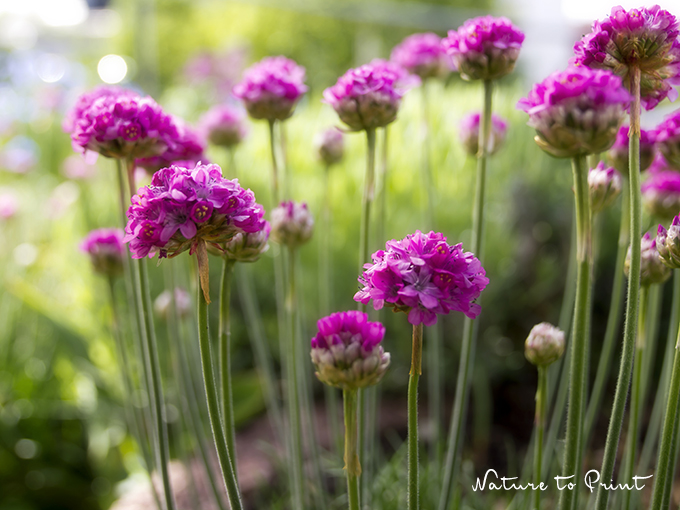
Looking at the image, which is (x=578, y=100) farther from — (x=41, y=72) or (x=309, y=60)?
(x=309, y=60)

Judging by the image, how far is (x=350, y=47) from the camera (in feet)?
36.9

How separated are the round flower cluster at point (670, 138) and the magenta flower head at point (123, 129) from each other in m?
0.73

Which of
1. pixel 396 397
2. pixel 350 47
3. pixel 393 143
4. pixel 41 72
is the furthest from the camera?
pixel 350 47

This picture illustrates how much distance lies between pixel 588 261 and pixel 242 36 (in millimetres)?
12099

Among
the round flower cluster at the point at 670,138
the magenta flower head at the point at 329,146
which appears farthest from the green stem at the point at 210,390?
the magenta flower head at the point at 329,146

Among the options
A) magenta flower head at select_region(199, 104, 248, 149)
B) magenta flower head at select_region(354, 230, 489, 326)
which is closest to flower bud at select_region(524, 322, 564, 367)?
magenta flower head at select_region(354, 230, 489, 326)

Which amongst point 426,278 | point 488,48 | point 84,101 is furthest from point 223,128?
point 426,278

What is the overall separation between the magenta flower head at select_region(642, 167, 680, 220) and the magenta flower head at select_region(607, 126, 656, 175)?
8 cm

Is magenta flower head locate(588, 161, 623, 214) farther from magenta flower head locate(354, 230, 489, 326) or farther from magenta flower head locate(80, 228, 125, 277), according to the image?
magenta flower head locate(80, 228, 125, 277)

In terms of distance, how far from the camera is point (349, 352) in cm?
60

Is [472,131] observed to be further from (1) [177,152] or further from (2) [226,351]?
(2) [226,351]

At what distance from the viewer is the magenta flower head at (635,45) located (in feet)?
2.16

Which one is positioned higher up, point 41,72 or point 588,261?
point 41,72

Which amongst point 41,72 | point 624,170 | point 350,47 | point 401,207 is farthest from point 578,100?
point 350,47
